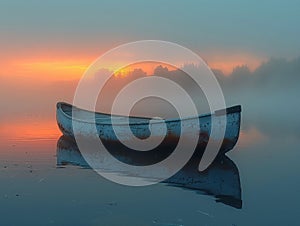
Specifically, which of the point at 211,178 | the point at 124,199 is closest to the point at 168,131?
the point at 211,178

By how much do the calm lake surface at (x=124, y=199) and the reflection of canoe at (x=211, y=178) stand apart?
0.40 metres

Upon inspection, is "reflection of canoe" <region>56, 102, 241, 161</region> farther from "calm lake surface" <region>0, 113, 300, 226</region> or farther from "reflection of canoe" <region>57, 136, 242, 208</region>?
"calm lake surface" <region>0, 113, 300, 226</region>

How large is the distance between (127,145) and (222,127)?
6929mm

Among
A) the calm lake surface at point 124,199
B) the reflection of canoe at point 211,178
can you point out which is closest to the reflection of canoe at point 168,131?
the reflection of canoe at point 211,178

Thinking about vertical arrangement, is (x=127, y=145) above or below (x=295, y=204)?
above

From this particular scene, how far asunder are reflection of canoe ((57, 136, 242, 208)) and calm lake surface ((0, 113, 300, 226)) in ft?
1.30

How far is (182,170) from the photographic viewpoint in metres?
20.9

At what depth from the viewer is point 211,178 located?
19266 mm

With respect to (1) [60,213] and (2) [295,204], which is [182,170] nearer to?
(2) [295,204]

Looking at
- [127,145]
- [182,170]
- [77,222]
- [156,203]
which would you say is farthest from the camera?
[127,145]

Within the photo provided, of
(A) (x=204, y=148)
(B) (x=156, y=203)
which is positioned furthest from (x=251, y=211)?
(A) (x=204, y=148)

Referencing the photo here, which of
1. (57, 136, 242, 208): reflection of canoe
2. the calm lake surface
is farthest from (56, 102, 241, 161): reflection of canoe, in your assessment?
the calm lake surface

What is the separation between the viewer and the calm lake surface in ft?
42.1

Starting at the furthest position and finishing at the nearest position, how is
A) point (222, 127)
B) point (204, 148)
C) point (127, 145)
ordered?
point (127, 145) < point (204, 148) < point (222, 127)
